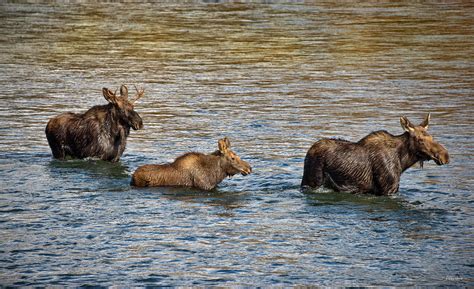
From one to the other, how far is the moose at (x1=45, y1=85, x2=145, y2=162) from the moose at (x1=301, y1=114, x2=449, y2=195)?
397 cm

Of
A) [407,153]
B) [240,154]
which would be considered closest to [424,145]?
[407,153]

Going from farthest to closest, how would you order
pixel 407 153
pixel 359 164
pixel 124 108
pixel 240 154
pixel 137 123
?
pixel 240 154 < pixel 124 108 < pixel 137 123 < pixel 407 153 < pixel 359 164

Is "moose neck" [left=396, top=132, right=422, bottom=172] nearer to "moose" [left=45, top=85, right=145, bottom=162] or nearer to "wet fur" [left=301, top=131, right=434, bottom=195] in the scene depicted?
"wet fur" [left=301, top=131, right=434, bottom=195]

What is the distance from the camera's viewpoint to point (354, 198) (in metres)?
15.9

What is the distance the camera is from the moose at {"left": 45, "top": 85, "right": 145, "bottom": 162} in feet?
61.3

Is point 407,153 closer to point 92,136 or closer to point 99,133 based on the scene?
point 99,133

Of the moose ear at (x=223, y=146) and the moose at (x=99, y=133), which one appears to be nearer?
the moose ear at (x=223, y=146)

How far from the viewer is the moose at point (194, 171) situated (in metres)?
16.5

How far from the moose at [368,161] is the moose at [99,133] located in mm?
3975

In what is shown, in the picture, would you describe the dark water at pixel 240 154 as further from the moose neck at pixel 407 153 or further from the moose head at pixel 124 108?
the moose head at pixel 124 108

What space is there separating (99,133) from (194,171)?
283 centimetres

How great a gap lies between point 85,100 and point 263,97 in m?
4.27

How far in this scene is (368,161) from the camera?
15953 mm

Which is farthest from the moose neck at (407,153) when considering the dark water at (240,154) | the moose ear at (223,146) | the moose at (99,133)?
the moose at (99,133)
